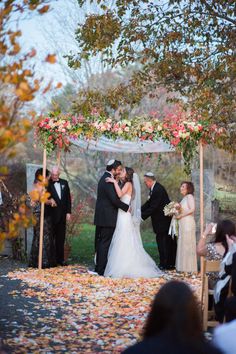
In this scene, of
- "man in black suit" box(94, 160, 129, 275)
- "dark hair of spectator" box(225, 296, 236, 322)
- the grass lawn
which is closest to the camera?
"dark hair of spectator" box(225, 296, 236, 322)

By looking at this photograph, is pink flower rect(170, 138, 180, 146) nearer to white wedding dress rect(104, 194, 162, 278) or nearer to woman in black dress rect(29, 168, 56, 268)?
white wedding dress rect(104, 194, 162, 278)

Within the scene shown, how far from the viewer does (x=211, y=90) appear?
44.7 ft

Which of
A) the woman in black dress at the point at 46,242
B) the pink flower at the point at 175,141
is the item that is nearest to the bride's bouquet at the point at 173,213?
the pink flower at the point at 175,141

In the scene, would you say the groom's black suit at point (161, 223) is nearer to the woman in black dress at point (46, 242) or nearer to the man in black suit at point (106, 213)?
the man in black suit at point (106, 213)

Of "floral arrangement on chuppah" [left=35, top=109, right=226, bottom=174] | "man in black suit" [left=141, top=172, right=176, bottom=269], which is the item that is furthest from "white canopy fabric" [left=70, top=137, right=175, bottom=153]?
"man in black suit" [left=141, top=172, right=176, bottom=269]

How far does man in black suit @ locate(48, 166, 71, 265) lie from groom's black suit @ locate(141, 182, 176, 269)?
1513 millimetres

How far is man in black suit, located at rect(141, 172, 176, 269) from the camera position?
44.6ft

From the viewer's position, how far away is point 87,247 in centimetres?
1941

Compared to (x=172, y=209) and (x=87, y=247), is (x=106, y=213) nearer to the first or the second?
(x=172, y=209)

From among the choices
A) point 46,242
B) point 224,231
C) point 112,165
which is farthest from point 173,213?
point 224,231

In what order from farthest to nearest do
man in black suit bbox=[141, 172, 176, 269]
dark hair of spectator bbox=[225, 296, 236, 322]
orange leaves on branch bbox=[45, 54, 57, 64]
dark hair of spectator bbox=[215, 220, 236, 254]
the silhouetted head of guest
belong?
man in black suit bbox=[141, 172, 176, 269] < dark hair of spectator bbox=[215, 220, 236, 254] < dark hair of spectator bbox=[225, 296, 236, 322] < orange leaves on branch bbox=[45, 54, 57, 64] < the silhouetted head of guest

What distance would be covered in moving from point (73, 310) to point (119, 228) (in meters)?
3.59

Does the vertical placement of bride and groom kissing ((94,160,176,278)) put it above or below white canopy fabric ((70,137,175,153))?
below

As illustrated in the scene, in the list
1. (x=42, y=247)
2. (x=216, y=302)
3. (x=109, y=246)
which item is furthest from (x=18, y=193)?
(x=216, y=302)
